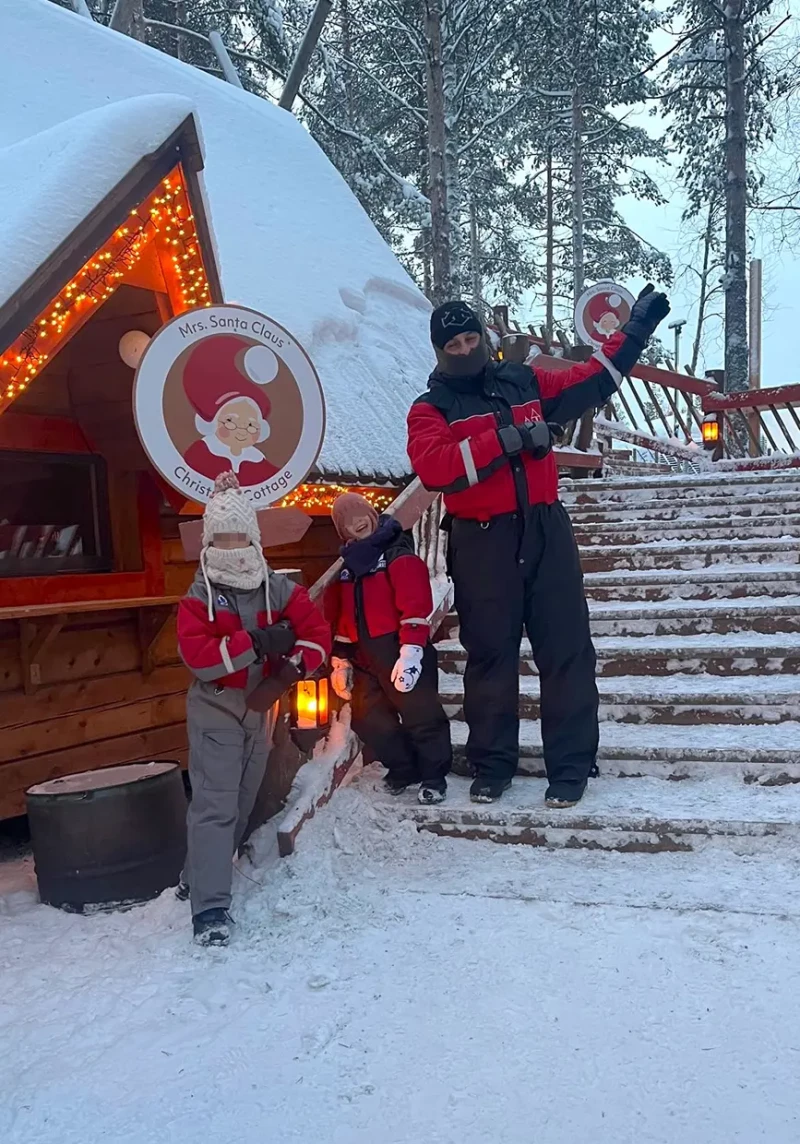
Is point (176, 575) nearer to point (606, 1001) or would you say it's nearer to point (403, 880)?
point (403, 880)

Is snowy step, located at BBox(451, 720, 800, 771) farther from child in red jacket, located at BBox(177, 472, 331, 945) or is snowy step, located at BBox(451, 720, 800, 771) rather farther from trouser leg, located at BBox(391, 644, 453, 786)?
child in red jacket, located at BBox(177, 472, 331, 945)

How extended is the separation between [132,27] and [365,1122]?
1651cm

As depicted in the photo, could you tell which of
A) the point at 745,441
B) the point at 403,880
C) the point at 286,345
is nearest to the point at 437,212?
the point at 745,441

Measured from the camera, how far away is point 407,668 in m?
3.72

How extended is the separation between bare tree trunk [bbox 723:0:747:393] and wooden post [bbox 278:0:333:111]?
7.06 meters

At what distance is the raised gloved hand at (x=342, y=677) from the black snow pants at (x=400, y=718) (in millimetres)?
129

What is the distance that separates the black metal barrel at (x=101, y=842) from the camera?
374 centimetres

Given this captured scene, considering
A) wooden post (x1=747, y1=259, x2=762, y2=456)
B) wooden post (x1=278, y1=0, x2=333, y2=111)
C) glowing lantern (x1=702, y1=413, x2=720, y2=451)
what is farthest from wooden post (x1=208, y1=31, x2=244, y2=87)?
wooden post (x1=747, y1=259, x2=762, y2=456)

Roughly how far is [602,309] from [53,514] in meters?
8.82

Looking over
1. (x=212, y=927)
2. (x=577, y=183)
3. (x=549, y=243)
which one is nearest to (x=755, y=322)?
(x=577, y=183)

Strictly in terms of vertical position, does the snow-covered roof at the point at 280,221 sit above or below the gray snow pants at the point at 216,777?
above

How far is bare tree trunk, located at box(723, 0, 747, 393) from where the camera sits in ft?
48.9

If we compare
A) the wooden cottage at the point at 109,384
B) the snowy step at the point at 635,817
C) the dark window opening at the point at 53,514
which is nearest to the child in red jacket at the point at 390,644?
the snowy step at the point at 635,817

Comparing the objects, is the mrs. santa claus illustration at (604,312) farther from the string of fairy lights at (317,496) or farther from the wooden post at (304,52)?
the wooden post at (304,52)
